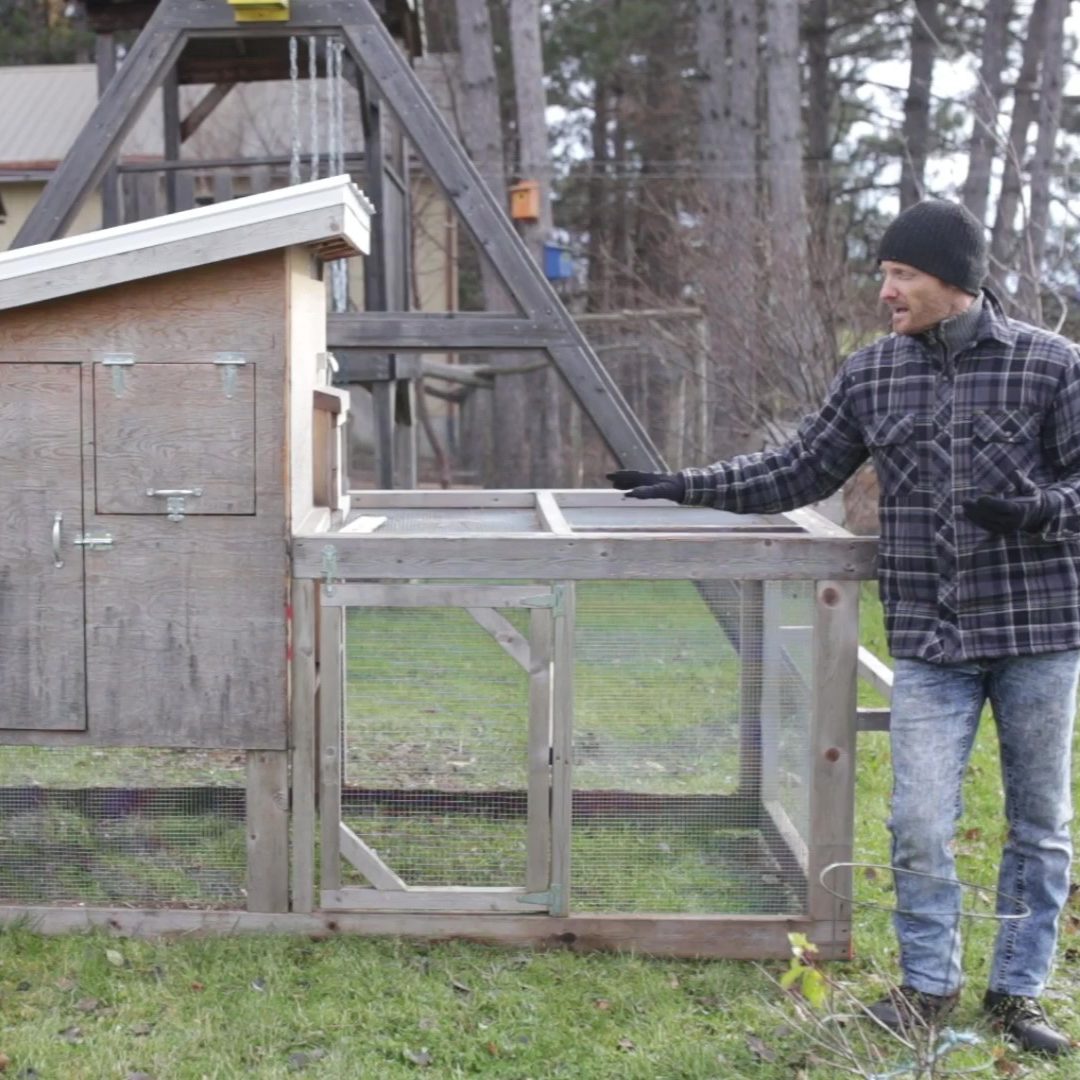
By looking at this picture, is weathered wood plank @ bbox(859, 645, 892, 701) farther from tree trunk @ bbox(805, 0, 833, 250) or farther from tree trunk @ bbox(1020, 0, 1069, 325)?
tree trunk @ bbox(805, 0, 833, 250)

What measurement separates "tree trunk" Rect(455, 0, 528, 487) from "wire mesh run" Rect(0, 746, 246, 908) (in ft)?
36.9

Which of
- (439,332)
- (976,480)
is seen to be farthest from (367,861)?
(439,332)

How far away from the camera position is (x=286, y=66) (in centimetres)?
Answer: 1085

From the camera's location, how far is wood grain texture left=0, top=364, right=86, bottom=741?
4.32 meters

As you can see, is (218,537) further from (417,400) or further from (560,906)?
(417,400)

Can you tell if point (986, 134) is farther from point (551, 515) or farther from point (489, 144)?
point (551, 515)

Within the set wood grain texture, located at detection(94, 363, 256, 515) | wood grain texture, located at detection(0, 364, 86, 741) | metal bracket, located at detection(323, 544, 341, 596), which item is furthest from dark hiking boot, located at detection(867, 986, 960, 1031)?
wood grain texture, located at detection(0, 364, 86, 741)

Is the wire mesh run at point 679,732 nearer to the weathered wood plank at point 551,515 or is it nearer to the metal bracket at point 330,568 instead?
the weathered wood plank at point 551,515

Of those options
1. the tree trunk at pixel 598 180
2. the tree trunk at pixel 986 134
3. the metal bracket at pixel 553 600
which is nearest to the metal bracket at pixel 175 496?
the metal bracket at pixel 553 600

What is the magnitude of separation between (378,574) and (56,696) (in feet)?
3.26

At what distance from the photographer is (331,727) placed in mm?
4375

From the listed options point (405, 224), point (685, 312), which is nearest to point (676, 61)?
point (685, 312)

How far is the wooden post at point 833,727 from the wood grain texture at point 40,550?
2.11 m

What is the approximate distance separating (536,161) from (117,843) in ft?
42.1
